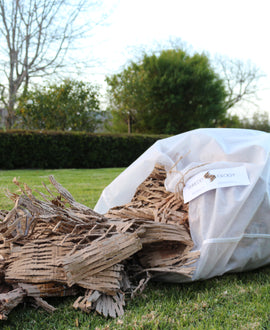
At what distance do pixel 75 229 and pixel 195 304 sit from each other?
0.63 metres

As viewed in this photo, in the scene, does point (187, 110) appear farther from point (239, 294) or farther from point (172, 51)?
point (239, 294)

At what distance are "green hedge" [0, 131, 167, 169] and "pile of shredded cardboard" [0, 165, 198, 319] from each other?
7.50 metres

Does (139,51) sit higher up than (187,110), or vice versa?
(139,51)

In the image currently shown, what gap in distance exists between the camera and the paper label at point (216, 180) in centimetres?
170

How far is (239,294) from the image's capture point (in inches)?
59.1

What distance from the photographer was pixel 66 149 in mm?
9383

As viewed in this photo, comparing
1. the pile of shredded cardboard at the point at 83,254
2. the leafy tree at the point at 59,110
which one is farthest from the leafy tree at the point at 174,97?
the pile of shredded cardboard at the point at 83,254

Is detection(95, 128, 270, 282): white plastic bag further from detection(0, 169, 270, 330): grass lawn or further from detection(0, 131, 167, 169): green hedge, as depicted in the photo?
detection(0, 131, 167, 169): green hedge

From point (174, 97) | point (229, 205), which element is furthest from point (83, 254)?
point (174, 97)

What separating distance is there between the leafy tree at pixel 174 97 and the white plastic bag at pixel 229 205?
1595cm

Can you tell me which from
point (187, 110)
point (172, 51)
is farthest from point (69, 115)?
point (172, 51)

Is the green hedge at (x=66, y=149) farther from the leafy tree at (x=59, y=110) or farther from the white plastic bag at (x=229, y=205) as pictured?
the white plastic bag at (x=229, y=205)

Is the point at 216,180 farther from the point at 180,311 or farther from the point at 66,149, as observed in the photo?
the point at 66,149

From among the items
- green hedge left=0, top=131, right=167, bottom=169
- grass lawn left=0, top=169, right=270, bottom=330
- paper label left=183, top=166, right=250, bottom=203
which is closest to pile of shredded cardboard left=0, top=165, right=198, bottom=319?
grass lawn left=0, top=169, right=270, bottom=330
